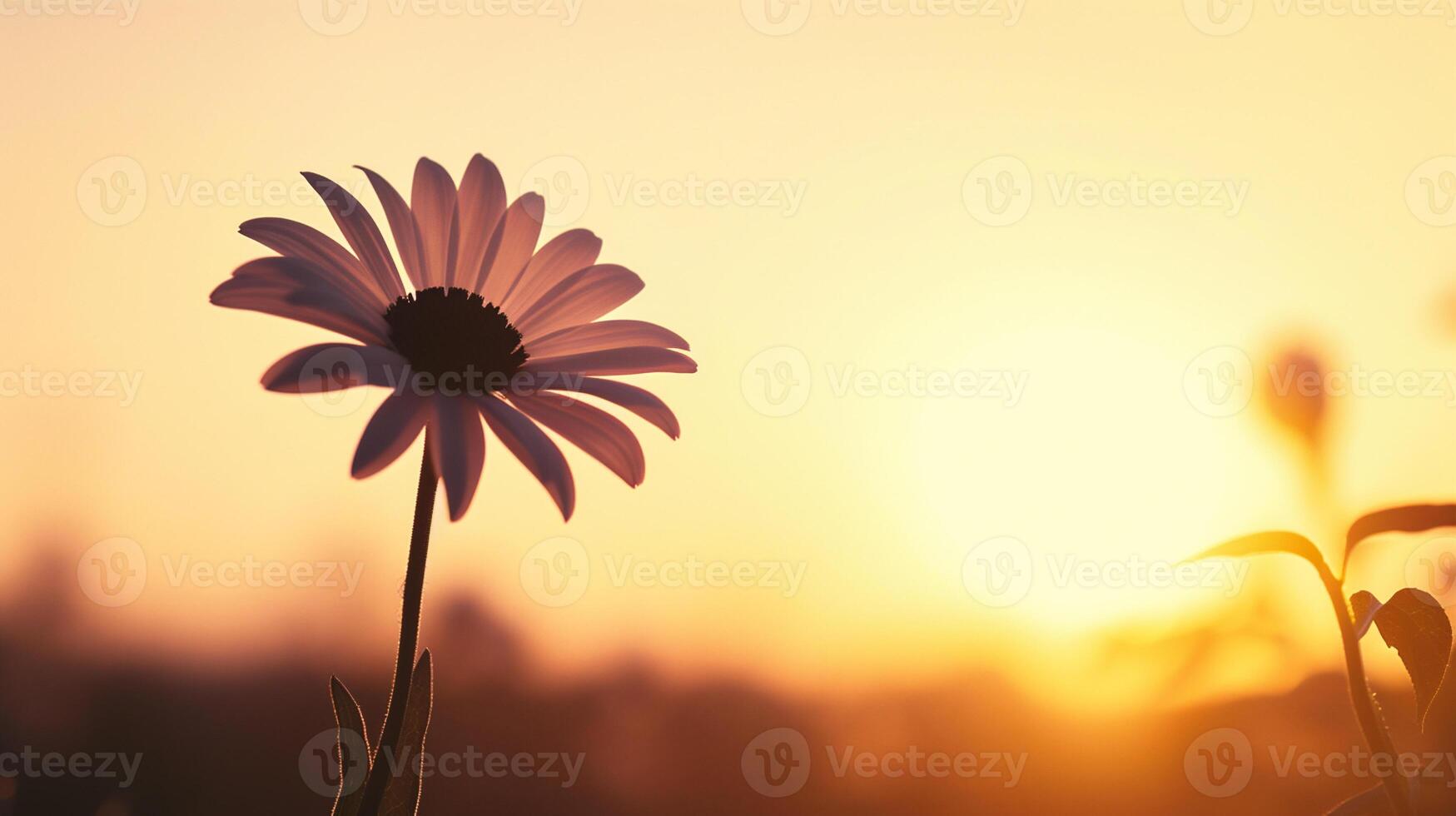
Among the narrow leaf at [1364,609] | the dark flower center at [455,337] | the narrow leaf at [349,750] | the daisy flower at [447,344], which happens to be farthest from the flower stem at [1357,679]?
the dark flower center at [455,337]

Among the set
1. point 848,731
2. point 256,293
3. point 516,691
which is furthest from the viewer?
point 516,691

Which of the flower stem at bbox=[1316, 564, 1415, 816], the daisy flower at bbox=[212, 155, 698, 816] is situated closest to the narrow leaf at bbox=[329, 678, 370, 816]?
the daisy flower at bbox=[212, 155, 698, 816]

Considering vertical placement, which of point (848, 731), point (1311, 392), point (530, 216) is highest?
point (530, 216)

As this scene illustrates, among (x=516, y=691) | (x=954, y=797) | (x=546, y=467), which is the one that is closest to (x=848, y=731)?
(x=954, y=797)

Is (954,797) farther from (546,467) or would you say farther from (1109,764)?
(546,467)

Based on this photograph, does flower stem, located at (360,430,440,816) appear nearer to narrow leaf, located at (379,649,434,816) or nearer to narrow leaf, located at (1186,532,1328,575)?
narrow leaf, located at (379,649,434,816)

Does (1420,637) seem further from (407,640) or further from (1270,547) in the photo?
(407,640)

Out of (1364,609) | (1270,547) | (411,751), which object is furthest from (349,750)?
(1364,609)
